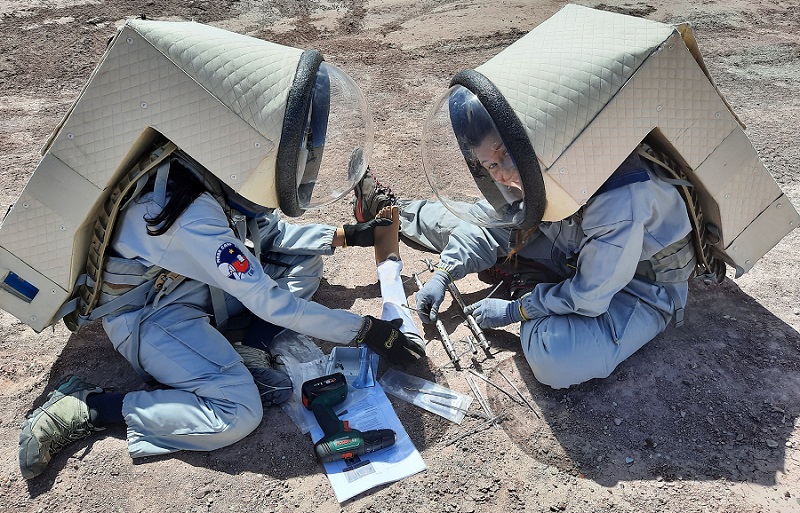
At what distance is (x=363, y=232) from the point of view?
3525mm

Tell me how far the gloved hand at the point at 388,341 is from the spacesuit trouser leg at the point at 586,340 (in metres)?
0.49

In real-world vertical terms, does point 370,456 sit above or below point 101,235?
below

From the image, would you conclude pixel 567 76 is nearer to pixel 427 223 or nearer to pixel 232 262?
pixel 232 262

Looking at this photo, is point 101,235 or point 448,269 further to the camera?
point 448,269

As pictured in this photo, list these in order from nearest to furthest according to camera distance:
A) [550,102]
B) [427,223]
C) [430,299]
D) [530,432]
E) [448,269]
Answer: [550,102] < [530,432] < [430,299] < [448,269] < [427,223]

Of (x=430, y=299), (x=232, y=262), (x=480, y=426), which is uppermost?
(x=232, y=262)

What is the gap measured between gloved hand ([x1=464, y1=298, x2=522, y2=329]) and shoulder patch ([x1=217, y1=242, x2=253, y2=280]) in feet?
3.60

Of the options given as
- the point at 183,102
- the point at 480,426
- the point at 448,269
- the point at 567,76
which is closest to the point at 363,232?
the point at 448,269

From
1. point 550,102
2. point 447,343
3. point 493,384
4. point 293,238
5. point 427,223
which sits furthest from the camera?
point 427,223

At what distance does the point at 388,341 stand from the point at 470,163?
2.69ft

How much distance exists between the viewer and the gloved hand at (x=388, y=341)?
9.50ft

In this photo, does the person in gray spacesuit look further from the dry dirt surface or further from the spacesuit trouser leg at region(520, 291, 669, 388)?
the dry dirt surface

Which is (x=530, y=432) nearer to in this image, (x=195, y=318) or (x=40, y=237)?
(x=195, y=318)

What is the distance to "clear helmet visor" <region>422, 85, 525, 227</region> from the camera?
2.47 m
